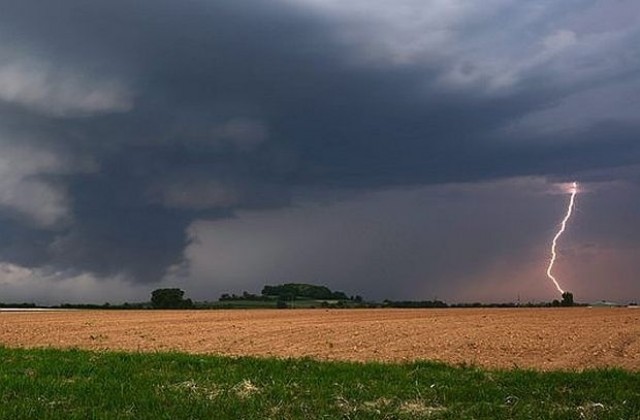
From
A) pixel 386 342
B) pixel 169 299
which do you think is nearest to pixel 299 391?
pixel 386 342

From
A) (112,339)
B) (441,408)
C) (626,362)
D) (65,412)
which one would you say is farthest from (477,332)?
(65,412)

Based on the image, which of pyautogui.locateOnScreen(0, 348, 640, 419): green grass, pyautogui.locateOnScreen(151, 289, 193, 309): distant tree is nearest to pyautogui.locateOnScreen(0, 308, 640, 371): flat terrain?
pyautogui.locateOnScreen(0, 348, 640, 419): green grass

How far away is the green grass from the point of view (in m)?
12.9

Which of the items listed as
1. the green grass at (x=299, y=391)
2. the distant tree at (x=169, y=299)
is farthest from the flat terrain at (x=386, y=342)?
the distant tree at (x=169, y=299)

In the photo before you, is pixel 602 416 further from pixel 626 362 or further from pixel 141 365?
pixel 626 362

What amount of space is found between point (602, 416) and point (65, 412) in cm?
851

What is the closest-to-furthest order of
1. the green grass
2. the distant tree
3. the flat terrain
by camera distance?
the green grass → the flat terrain → the distant tree

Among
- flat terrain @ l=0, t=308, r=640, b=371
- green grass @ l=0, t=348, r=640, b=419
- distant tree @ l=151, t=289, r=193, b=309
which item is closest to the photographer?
green grass @ l=0, t=348, r=640, b=419

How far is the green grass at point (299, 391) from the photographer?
12945 mm

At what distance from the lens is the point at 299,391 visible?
48.9 feet

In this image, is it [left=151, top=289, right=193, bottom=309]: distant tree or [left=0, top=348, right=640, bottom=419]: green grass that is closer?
[left=0, top=348, right=640, bottom=419]: green grass

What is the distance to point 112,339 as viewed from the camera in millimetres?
37750

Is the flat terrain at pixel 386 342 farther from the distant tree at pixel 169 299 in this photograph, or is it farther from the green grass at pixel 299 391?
the distant tree at pixel 169 299

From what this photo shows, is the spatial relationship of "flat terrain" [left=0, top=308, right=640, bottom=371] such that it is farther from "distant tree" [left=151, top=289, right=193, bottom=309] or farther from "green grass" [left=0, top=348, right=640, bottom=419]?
"distant tree" [left=151, top=289, right=193, bottom=309]
